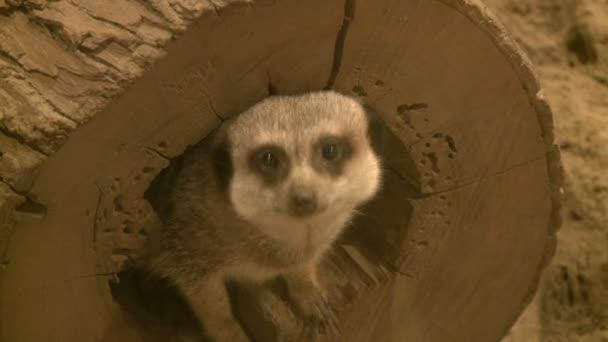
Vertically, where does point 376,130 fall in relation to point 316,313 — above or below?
Result: above

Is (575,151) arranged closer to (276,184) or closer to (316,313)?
(316,313)

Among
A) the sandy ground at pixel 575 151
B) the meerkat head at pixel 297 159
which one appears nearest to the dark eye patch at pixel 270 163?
the meerkat head at pixel 297 159

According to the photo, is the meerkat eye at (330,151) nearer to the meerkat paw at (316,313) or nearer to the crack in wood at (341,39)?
the crack in wood at (341,39)

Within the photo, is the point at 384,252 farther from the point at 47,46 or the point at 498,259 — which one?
the point at 47,46

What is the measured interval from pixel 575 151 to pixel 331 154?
1094 mm

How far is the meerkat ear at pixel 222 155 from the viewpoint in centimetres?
169

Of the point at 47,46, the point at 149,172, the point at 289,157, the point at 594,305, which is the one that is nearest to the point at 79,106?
the point at 47,46

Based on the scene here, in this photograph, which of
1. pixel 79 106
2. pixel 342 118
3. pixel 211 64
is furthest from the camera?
pixel 342 118

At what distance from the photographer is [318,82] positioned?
1.55 metres

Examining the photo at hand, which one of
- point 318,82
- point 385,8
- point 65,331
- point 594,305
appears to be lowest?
point 594,305

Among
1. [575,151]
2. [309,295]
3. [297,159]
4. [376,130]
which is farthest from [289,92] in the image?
[575,151]

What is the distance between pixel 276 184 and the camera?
5.26ft

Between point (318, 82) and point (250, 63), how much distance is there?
217 mm

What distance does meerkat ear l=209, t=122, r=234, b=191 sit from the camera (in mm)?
1691
